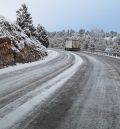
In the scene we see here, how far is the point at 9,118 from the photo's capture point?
789 centimetres

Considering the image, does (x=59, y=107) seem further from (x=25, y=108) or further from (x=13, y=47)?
(x=13, y=47)

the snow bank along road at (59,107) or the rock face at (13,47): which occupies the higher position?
the rock face at (13,47)

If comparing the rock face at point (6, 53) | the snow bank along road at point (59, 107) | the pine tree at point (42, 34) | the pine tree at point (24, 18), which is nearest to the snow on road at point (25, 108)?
the snow bank along road at point (59, 107)

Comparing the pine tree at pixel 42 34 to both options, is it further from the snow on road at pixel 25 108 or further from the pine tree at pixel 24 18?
the snow on road at pixel 25 108

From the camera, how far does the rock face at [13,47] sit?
2688 cm

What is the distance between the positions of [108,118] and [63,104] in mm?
2064

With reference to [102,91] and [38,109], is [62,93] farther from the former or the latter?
[38,109]

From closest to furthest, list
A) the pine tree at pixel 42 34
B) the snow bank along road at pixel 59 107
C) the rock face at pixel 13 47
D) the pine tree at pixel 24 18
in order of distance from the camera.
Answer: the snow bank along road at pixel 59 107
the rock face at pixel 13 47
the pine tree at pixel 24 18
the pine tree at pixel 42 34

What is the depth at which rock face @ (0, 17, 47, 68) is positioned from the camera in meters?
26.9

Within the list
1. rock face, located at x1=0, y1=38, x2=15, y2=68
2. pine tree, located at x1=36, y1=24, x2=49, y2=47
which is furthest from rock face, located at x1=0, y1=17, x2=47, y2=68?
pine tree, located at x1=36, y1=24, x2=49, y2=47

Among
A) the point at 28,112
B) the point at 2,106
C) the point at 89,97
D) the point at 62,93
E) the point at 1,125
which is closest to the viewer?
the point at 1,125

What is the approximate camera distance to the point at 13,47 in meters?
28.9

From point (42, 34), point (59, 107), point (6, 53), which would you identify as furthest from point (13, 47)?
point (42, 34)

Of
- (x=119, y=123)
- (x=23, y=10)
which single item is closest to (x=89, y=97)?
(x=119, y=123)
